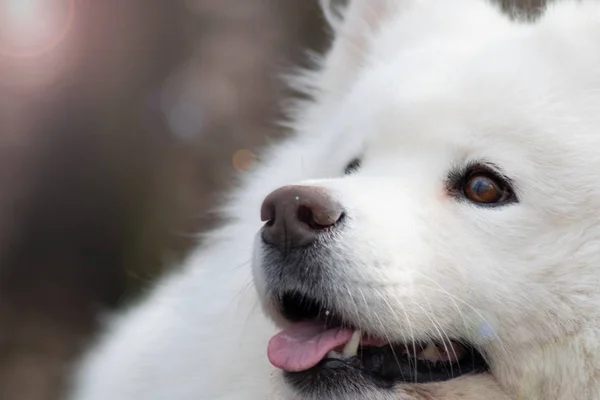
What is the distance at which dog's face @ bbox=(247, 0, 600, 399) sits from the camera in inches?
91.7

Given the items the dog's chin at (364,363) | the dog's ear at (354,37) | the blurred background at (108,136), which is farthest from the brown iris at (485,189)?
the blurred background at (108,136)

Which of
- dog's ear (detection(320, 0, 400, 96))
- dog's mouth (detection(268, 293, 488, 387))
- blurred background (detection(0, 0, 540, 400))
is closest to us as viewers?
dog's mouth (detection(268, 293, 488, 387))

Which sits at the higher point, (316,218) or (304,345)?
(316,218)

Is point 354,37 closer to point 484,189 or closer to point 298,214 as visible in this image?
point 484,189

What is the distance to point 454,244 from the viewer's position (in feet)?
7.92

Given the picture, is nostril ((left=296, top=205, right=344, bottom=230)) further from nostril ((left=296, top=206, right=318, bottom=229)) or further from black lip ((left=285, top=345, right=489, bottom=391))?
black lip ((left=285, top=345, right=489, bottom=391))

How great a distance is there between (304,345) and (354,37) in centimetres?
173

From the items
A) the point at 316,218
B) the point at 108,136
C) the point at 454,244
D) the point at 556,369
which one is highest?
the point at 108,136

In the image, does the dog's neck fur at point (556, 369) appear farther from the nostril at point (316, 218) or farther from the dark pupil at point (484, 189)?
the nostril at point (316, 218)

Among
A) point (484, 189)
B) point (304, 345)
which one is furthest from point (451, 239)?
point (304, 345)

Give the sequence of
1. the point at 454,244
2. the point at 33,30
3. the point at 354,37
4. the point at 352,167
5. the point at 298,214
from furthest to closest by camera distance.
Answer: the point at 33,30 → the point at 354,37 → the point at 352,167 → the point at 454,244 → the point at 298,214

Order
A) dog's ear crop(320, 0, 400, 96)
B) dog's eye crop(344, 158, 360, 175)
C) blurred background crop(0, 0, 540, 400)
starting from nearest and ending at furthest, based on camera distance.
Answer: dog's eye crop(344, 158, 360, 175)
dog's ear crop(320, 0, 400, 96)
blurred background crop(0, 0, 540, 400)

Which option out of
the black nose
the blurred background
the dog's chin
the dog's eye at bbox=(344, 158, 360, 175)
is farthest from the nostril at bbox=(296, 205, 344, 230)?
the blurred background

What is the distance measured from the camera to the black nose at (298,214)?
228cm
